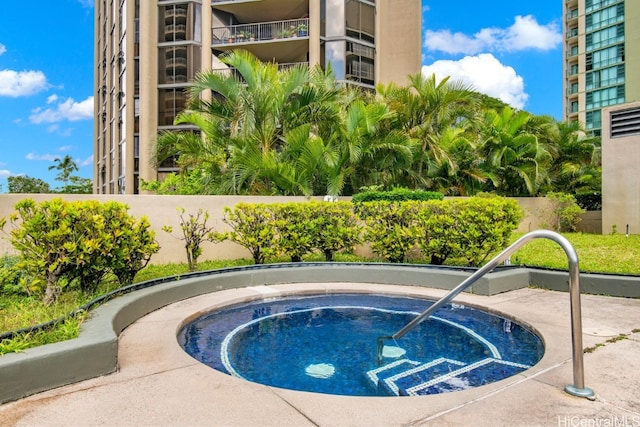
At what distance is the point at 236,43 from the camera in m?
24.2

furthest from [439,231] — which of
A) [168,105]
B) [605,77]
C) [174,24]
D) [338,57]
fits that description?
[605,77]

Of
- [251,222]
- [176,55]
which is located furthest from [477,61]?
[251,222]

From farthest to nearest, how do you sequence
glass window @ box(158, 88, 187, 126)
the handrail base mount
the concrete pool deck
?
glass window @ box(158, 88, 187, 126), the handrail base mount, the concrete pool deck

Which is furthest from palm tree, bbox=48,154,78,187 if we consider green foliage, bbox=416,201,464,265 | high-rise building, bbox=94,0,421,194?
green foliage, bbox=416,201,464,265

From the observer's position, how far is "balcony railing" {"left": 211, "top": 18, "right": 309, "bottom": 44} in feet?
77.4

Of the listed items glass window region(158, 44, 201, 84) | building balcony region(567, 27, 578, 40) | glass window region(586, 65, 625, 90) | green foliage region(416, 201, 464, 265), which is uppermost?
building balcony region(567, 27, 578, 40)

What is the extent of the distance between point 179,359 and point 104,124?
125 ft

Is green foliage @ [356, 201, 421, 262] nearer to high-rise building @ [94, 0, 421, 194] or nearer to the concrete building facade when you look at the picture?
the concrete building facade

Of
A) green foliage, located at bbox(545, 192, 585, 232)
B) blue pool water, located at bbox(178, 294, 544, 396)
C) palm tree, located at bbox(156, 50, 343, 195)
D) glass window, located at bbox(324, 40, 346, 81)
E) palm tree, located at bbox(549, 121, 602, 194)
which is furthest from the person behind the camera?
glass window, located at bbox(324, 40, 346, 81)

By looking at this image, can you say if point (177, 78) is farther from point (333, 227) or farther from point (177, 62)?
point (333, 227)

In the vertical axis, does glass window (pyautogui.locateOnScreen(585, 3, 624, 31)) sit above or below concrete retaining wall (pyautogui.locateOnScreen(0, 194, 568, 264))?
above

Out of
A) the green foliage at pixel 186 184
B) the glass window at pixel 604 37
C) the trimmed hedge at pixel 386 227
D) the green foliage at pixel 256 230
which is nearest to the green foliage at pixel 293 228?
the trimmed hedge at pixel 386 227

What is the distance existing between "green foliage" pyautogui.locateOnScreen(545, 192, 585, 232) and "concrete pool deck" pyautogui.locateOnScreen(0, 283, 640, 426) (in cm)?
1292

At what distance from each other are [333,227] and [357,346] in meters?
4.57
